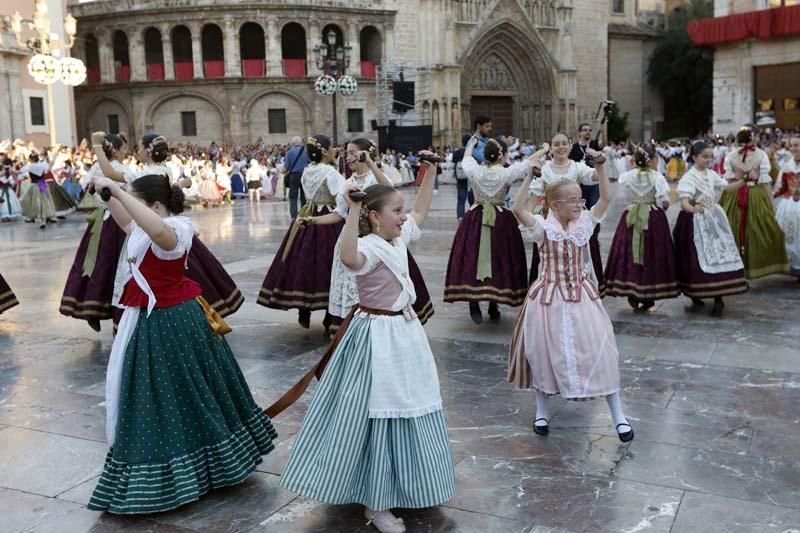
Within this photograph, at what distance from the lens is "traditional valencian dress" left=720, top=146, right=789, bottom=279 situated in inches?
367

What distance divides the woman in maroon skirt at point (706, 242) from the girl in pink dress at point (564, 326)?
3.36 m

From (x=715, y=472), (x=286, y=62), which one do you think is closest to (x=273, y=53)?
(x=286, y=62)

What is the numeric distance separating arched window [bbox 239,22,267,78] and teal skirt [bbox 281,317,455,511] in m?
34.6

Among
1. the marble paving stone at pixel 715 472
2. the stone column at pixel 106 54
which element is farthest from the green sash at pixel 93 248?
the stone column at pixel 106 54

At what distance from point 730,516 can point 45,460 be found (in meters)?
3.57

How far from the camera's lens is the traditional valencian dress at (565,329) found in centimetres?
479

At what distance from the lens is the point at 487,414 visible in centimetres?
527

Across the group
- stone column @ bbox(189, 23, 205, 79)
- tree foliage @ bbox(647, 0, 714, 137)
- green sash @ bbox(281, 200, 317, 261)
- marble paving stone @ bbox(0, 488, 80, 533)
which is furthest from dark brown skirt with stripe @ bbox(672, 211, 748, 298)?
tree foliage @ bbox(647, 0, 714, 137)

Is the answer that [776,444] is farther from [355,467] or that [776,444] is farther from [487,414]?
[355,467]

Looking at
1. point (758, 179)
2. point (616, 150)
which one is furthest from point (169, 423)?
point (616, 150)

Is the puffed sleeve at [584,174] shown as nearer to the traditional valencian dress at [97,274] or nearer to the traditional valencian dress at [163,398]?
the traditional valencian dress at [97,274]

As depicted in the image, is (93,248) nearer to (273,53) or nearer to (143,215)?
(143,215)

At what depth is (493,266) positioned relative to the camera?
25.1 ft

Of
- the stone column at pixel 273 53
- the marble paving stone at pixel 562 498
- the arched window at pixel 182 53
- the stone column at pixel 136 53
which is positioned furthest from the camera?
the arched window at pixel 182 53
